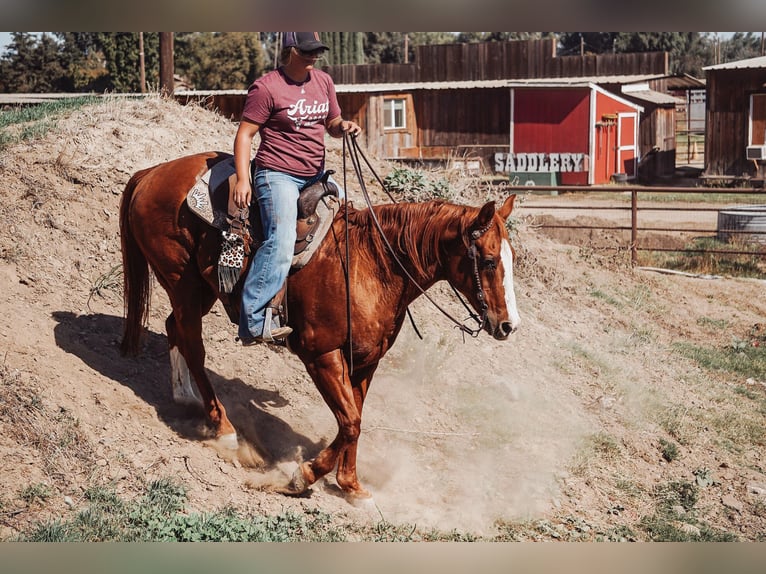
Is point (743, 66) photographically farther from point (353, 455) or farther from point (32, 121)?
point (353, 455)

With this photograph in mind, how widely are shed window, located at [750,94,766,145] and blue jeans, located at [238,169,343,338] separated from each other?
86.8ft

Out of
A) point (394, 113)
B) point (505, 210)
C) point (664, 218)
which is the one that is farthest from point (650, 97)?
point (505, 210)

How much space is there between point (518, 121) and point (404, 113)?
6.06 meters

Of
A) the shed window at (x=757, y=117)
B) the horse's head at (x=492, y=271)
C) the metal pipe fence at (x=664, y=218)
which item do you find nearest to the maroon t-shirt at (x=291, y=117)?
the horse's head at (x=492, y=271)

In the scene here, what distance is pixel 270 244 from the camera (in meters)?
5.70

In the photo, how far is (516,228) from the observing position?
11.7 meters

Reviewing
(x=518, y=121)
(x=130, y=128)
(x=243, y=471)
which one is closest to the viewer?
(x=243, y=471)

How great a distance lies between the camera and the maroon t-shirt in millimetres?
5527

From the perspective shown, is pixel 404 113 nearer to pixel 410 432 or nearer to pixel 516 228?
pixel 516 228

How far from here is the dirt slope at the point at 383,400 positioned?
19.9ft

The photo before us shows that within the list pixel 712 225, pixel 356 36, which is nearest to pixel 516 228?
pixel 712 225

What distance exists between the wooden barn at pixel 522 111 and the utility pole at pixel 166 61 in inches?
609

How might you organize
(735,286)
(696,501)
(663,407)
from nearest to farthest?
(696,501)
(663,407)
(735,286)

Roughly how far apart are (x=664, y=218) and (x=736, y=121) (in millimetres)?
10863
